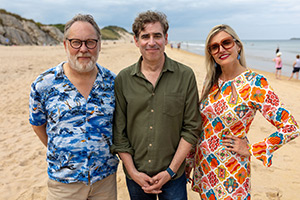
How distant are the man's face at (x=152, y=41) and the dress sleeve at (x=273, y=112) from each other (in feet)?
3.01

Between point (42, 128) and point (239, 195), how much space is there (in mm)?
2090

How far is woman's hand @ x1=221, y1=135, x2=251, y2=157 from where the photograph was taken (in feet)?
6.88

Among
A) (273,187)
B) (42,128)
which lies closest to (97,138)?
(42,128)

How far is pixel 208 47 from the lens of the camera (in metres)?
2.34

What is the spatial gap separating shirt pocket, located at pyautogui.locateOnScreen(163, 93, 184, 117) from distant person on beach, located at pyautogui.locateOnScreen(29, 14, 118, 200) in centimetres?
53

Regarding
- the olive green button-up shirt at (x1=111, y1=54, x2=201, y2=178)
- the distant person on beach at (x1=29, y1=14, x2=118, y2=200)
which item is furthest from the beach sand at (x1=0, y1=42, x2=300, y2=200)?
the olive green button-up shirt at (x1=111, y1=54, x2=201, y2=178)

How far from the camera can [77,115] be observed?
2047 mm

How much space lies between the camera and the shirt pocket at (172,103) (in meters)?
2.09

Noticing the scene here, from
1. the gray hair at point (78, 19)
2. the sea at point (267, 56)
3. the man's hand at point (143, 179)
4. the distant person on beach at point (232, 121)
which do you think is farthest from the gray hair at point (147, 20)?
the sea at point (267, 56)

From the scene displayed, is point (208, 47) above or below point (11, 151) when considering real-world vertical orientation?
above

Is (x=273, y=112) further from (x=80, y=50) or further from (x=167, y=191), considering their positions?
(x=80, y=50)

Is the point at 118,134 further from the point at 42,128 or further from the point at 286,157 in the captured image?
the point at 286,157

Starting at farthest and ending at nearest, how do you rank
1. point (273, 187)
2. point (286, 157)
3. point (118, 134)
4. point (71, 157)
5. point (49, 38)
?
point (49, 38) → point (286, 157) → point (273, 187) → point (118, 134) → point (71, 157)

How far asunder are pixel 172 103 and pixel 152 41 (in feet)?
1.99
